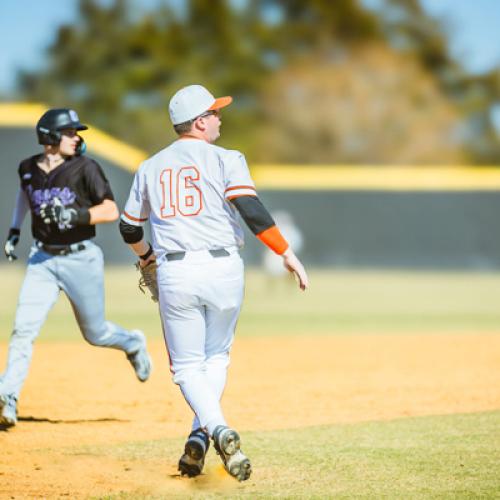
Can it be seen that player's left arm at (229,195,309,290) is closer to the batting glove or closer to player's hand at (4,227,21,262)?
the batting glove

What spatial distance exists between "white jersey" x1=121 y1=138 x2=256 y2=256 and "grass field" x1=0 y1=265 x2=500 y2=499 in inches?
45.3

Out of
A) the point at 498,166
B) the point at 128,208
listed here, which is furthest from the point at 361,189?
the point at 128,208

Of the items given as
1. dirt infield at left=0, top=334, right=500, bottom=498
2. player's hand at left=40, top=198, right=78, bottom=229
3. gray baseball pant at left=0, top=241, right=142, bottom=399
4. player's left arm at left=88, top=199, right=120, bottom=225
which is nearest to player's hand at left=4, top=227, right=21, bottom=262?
gray baseball pant at left=0, top=241, right=142, bottom=399

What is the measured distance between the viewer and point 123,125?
4166 centimetres

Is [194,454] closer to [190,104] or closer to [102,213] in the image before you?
[190,104]

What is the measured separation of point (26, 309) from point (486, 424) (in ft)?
9.51

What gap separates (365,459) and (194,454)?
38.6 inches

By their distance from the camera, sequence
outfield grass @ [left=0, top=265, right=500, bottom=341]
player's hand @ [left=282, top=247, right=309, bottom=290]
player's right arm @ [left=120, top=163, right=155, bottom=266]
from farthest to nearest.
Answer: outfield grass @ [left=0, top=265, right=500, bottom=341] → player's right arm @ [left=120, top=163, right=155, bottom=266] → player's hand @ [left=282, top=247, right=309, bottom=290]

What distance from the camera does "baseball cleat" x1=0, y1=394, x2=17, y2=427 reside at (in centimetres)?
607

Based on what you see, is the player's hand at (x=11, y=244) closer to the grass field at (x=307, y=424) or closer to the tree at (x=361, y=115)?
the grass field at (x=307, y=424)

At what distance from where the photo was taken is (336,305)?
17.6 metres

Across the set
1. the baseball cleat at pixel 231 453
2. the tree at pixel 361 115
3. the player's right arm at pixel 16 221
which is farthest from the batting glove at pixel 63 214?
the tree at pixel 361 115

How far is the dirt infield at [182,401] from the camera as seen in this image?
205 inches

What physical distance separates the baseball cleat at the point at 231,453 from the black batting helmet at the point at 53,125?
2329 mm
